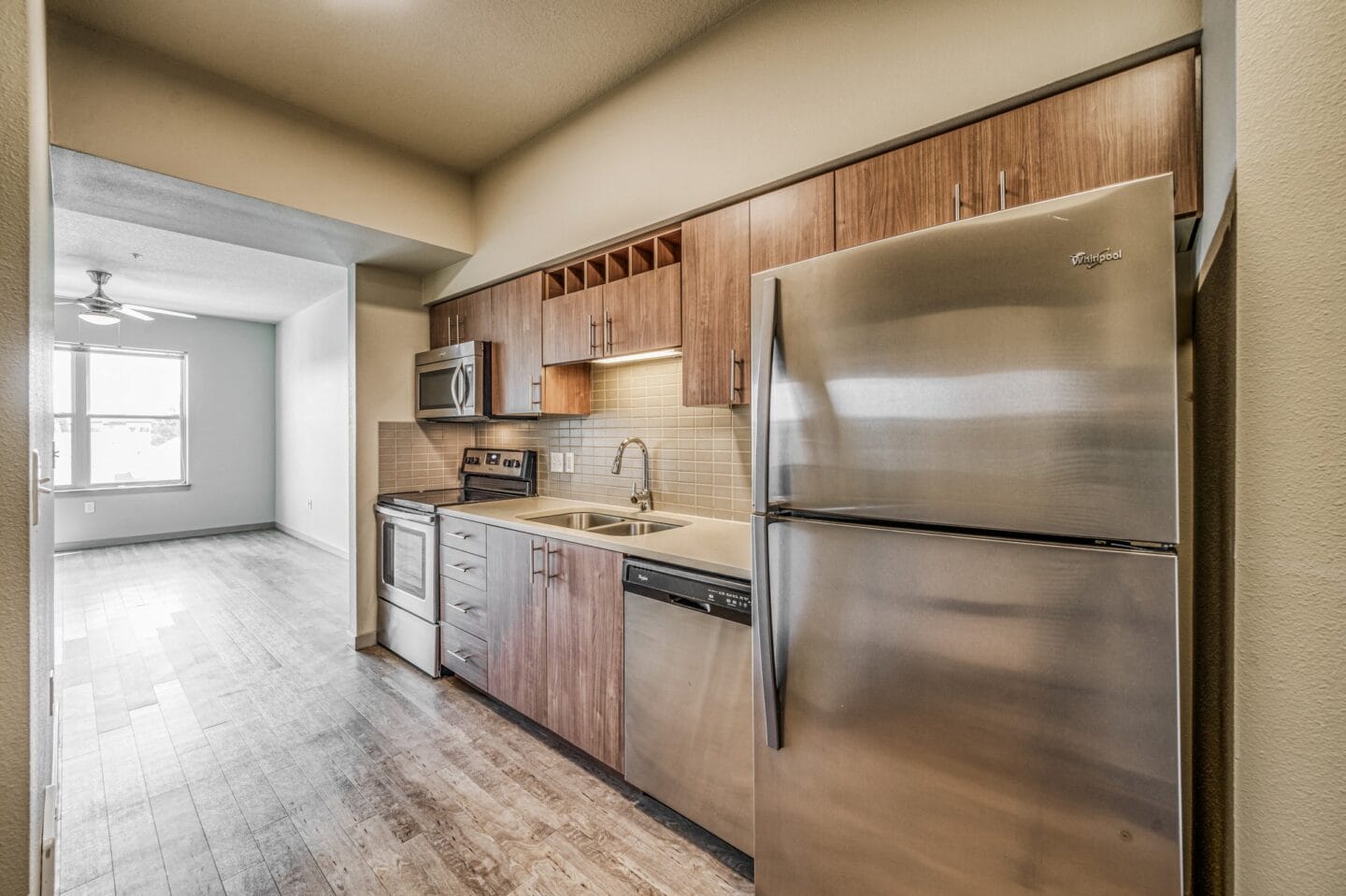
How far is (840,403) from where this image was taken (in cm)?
124

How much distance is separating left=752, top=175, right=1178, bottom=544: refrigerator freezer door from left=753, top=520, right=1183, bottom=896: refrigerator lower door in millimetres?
86

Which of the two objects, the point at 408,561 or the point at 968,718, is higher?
the point at 968,718

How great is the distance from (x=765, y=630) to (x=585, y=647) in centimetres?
101

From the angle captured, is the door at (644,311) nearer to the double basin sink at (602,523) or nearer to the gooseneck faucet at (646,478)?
the gooseneck faucet at (646,478)

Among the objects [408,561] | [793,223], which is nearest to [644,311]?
[793,223]

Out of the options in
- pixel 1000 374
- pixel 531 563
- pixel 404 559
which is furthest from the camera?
pixel 404 559

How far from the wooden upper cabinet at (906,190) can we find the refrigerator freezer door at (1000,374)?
446 millimetres

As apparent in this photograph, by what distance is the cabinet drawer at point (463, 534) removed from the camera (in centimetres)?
267

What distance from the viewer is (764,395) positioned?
135cm

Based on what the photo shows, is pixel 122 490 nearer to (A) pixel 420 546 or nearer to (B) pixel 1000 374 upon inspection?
(A) pixel 420 546

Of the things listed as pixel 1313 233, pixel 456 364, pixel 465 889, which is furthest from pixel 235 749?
pixel 1313 233

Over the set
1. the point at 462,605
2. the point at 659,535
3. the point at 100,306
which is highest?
the point at 100,306

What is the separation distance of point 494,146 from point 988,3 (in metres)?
2.43

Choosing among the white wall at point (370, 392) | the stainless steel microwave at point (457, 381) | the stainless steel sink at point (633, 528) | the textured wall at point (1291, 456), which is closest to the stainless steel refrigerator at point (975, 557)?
the textured wall at point (1291, 456)
